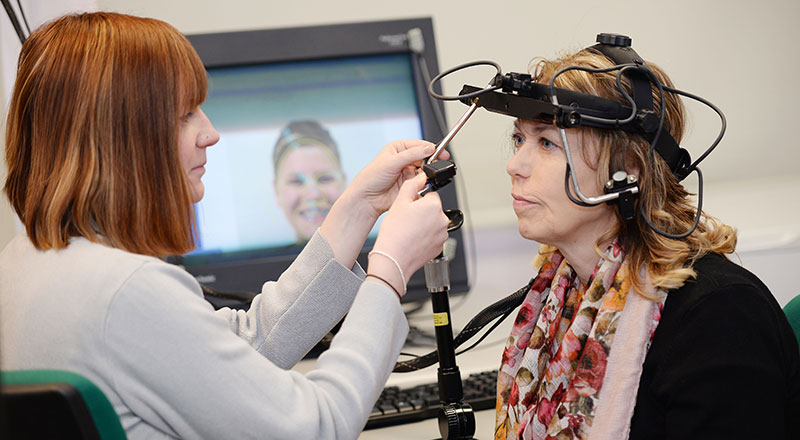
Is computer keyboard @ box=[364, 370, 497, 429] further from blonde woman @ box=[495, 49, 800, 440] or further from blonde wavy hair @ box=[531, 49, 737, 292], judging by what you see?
blonde wavy hair @ box=[531, 49, 737, 292]

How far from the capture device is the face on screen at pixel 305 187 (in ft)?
6.13

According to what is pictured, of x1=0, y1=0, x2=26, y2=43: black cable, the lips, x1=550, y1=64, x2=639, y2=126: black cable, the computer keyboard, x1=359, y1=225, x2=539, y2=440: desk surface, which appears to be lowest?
x1=359, y1=225, x2=539, y2=440: desk surface

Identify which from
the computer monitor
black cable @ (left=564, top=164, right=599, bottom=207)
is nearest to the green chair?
black cable @ (left=564, top=164, right=599, bottom=207)

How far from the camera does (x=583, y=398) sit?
3.76 feet

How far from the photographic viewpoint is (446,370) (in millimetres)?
1218

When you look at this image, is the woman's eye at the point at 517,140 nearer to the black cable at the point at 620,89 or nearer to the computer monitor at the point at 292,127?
the black cable at the point at 620,89

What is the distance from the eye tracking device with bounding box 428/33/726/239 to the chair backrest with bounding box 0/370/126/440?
622 mm

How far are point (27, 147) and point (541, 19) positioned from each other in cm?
179

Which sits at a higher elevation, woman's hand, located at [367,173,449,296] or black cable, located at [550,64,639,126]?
black cable, located at [550,64,639,126]

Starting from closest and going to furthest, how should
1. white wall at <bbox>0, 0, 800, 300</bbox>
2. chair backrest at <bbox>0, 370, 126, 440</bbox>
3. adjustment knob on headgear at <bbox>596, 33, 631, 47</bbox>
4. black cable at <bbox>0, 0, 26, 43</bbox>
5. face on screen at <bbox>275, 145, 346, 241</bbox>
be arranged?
chair backrest at <bbox>0, 370, 126, 440</bbox>
adjustment knob on headgear at <bbox>596, 33, 631, 47</bbox>
black cable at <bbox>0, 0, 26, 43</bbox>
face on screen at <bbox>275, 145, 346, 241</bbox>
white wall at <bbox>0, 0, 800, 300</bbox>

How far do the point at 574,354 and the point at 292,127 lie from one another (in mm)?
958

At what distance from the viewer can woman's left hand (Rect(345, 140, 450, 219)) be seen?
4.12 feet

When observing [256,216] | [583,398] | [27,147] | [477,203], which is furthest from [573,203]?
[477,203]

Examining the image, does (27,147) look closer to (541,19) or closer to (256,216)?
(256,216)
